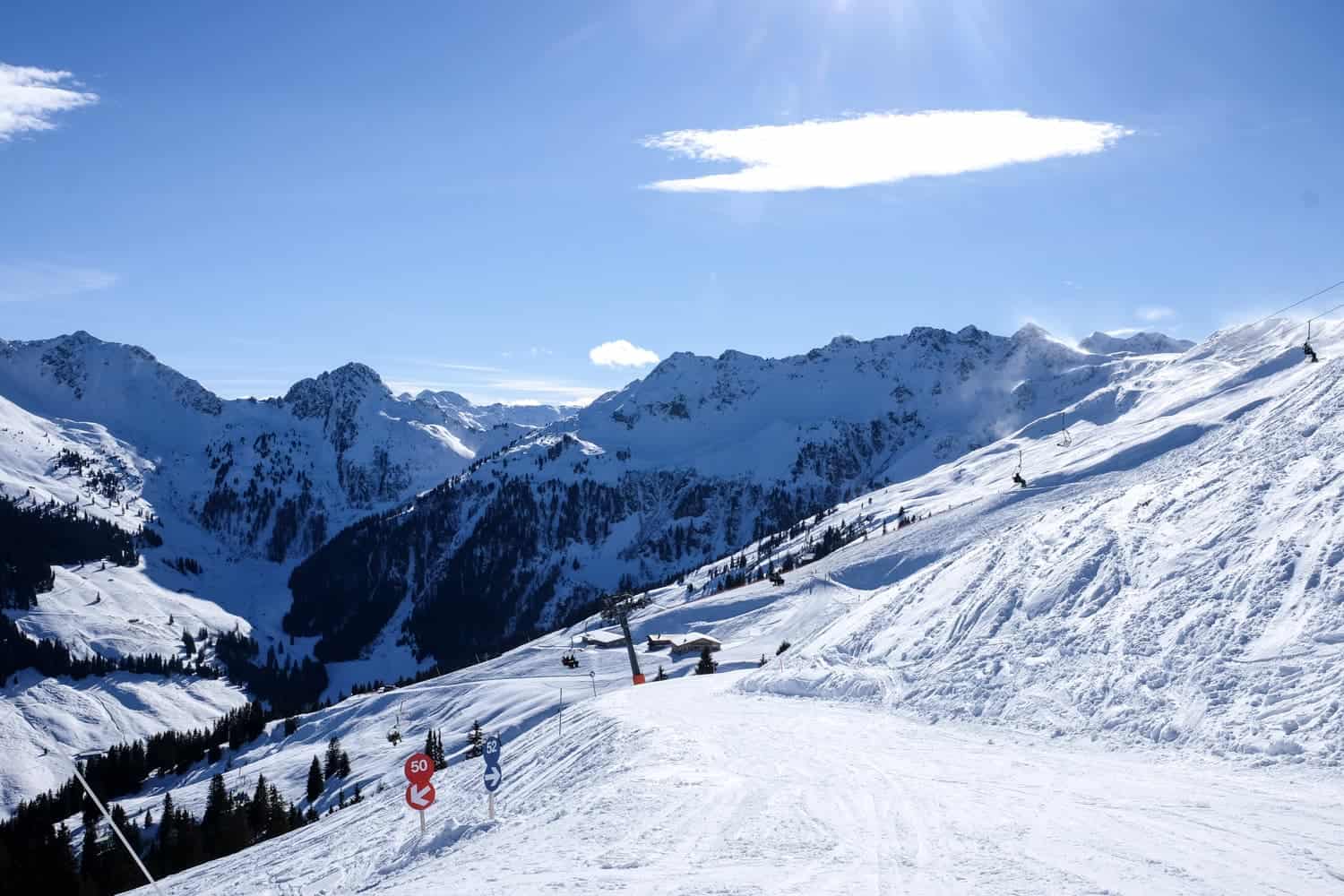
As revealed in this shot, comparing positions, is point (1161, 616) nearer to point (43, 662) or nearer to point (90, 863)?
point (90, 863)

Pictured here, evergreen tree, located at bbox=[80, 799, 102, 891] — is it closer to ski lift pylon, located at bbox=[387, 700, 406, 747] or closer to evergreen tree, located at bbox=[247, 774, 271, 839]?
evergreen tree, located at bbox=[247, 774, 271, 839]

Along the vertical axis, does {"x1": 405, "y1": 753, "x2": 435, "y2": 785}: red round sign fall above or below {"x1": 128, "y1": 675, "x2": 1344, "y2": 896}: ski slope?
above

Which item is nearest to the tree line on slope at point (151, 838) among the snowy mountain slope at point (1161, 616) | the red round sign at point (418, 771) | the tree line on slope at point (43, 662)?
the red round sign at point (418, 771)

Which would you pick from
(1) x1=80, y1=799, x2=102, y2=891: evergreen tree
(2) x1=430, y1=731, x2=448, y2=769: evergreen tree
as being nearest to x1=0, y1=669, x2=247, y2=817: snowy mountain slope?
(1) x1=80, y1=799, x2=102, y2=891: evergreen tree

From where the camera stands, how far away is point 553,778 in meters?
23.8

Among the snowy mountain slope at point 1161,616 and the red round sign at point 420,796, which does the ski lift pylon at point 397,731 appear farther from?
the red round sign at point 420,796

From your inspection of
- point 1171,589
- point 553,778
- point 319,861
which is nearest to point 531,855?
point 553,778

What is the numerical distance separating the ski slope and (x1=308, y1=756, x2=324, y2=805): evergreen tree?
171ft

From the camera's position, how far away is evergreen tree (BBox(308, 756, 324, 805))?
74.2 metres

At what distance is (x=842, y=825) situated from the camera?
49.5ft

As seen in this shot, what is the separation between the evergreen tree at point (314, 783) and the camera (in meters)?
74.2

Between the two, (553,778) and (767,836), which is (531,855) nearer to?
(767,836)

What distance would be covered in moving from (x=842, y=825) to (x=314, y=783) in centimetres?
7336

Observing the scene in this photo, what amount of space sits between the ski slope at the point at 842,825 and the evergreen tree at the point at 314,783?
52249mm
